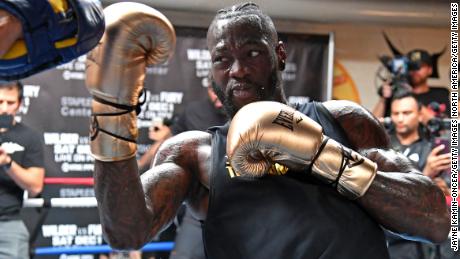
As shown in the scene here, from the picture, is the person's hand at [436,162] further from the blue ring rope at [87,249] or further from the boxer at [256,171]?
the boxer at [256,171]

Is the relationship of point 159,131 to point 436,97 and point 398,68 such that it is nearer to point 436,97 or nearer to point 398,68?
point 398,68

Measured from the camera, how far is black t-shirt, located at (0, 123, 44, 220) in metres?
3.74

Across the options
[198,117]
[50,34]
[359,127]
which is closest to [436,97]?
[198,117]

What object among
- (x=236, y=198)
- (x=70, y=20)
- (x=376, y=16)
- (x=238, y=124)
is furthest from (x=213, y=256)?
(x=376, y=16)

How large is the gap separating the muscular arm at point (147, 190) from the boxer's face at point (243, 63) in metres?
0.19

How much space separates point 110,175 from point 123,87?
21cm

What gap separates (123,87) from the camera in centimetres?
143

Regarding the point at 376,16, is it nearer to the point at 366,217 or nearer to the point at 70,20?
the point at 366,217

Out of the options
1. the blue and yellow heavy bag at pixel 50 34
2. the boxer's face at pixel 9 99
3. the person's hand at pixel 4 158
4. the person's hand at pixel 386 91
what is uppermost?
the blue and yellow heavy bag at pixel 50 34

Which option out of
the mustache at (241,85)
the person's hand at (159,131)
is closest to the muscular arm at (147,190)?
the mustache at (241,85)

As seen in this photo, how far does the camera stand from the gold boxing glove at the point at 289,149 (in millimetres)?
1565

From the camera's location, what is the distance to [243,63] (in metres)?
1.79

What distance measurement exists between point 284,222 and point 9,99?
2719 mm

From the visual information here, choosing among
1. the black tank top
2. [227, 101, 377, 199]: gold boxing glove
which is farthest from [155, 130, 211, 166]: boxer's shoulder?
[227, 101, 377, 199]: gold boxing glove
